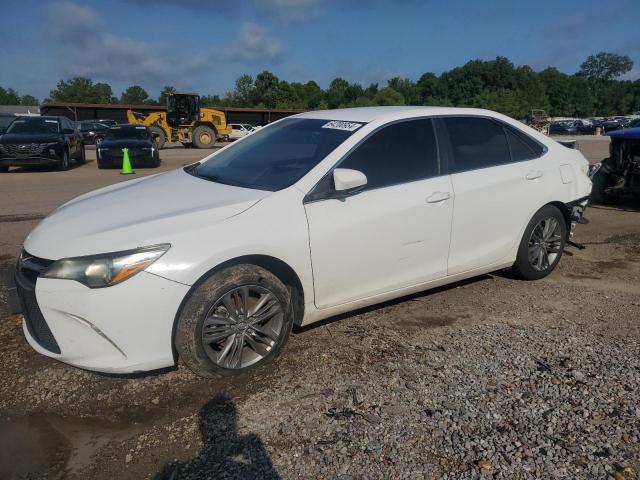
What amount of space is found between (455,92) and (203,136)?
8875 centimetres

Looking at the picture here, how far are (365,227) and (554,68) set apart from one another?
420ft

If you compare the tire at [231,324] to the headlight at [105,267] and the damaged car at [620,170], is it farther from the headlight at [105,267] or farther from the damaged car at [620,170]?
the damaged car at [620,170]

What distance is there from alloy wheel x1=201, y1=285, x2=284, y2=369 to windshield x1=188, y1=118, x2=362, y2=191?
749 mm

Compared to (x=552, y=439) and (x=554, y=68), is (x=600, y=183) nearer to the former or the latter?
(x=552, y=439)

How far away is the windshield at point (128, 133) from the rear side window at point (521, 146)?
1454 centimetres

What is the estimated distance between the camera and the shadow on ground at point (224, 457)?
240 centimetres

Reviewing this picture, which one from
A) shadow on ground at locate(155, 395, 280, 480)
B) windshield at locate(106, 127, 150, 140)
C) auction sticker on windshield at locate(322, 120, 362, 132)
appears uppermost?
windshield at locate(106, 127, 150, 140)

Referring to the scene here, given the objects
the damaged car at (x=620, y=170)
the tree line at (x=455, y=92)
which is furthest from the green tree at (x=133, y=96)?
the damaged car at (x=620, y=170)

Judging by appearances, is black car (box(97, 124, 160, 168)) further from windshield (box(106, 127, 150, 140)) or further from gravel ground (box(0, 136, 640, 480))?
gravel ground (box(0, 136, 640, 480))

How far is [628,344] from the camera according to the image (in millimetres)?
3664

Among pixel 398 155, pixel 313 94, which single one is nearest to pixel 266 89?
pixel 313 94

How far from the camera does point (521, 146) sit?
4656 millimetres

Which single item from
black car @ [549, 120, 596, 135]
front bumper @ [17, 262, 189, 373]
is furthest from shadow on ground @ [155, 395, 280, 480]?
black car @ [549, 120, 596, 135]

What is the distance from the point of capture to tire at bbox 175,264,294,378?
9.80ft
